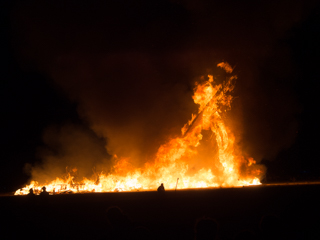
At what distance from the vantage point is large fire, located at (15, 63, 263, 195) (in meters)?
15.6

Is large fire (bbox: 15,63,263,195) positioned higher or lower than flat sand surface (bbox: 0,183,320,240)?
higher

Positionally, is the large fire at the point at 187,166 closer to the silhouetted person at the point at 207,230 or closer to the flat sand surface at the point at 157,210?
the flat sand surface at the point at 157,210

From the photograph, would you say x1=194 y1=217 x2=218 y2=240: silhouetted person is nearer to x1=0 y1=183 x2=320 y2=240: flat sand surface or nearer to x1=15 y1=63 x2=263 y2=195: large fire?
x1=0 y1=183 x2=320 y2=240: flat sand surface

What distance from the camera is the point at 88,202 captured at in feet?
33.1

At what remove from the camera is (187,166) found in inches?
684

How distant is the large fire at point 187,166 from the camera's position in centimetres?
1558

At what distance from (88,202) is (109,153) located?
9225 mm

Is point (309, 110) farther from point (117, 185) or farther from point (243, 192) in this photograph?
point (117, 185)

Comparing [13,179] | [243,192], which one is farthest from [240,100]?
[13,179]

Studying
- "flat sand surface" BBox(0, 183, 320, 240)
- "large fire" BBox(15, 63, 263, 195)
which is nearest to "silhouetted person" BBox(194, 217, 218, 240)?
"flat sand surface" BBox(0, 183, 320, 240)

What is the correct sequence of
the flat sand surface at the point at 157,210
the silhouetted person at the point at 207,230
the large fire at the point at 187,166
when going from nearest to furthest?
the silhouetted person at the point at 207,230
the flat sand surface at the point at 157,210
the large fire at the point at 187,166

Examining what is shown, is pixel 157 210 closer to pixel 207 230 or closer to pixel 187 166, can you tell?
pixel 207 230

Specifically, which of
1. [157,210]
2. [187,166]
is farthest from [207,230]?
[187,166]

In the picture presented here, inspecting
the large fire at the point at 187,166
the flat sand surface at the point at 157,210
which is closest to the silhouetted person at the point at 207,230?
the flat sand surface at the point at 157,210
